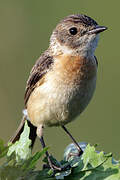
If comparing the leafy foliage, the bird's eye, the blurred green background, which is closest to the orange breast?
the bird's eye

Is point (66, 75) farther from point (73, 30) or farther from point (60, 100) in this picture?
point (73, 30)

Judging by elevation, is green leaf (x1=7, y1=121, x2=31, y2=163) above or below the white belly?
below

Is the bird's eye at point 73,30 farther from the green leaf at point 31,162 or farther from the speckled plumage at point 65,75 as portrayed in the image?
the green leaf at point 31,162

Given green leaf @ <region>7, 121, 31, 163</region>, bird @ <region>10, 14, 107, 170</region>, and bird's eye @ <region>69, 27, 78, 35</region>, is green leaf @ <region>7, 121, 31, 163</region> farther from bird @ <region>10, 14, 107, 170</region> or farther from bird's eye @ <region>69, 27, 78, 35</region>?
bird's eye @ <region>69, 27, 78, 35</region>

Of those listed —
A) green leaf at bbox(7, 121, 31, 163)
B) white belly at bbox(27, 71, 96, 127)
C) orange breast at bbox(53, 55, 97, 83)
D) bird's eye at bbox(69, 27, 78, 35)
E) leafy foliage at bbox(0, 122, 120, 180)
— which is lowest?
leafy foliage at bbox(0, 122, 120, 180)

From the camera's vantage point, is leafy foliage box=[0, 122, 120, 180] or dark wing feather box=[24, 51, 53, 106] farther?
dark wing feather box=[24, 51, 53, 106]

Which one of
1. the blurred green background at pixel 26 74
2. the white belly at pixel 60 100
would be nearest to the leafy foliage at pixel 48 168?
the white belly at pixel 60 100

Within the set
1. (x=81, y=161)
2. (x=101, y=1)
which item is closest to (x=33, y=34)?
(x=101, y=1)

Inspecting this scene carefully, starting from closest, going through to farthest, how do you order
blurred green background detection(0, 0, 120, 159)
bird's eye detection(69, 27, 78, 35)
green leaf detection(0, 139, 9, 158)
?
Answer: green leaf detection(0, 139, 9, 158) → bird's eye detection(69, 27, 78, 35) → blurred green background detection(0, 0, 120, 159)
